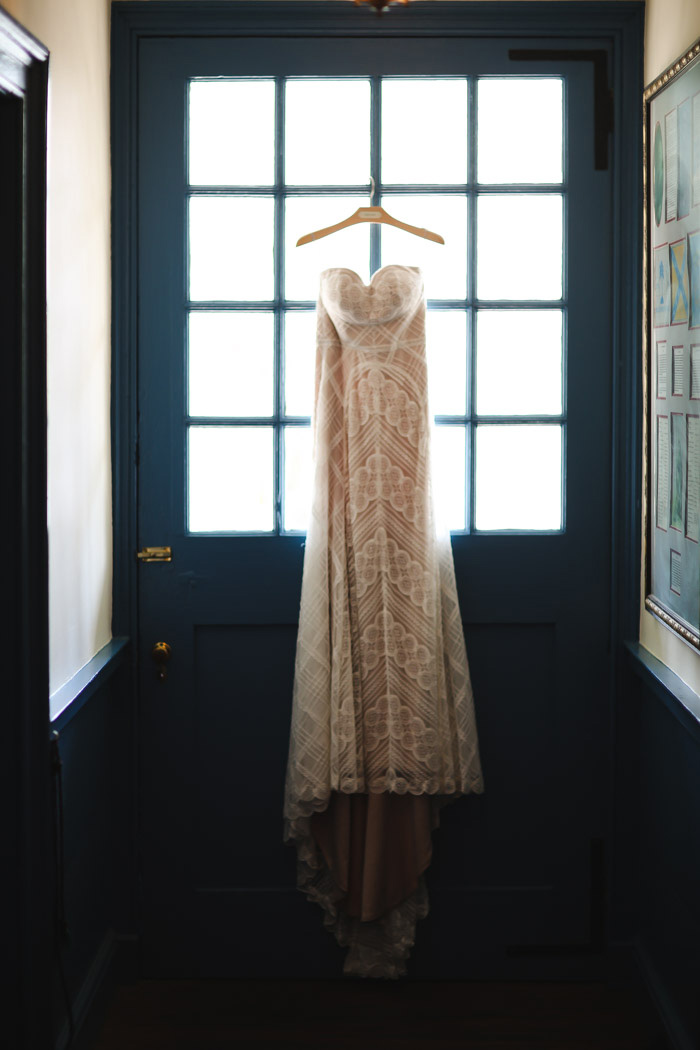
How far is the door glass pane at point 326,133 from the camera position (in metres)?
2.57

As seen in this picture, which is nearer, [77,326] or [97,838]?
[77,326]

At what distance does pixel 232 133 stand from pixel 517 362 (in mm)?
866

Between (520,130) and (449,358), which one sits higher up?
(520,130)

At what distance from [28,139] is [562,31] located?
1340mm

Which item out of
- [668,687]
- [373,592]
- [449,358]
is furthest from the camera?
[449,358]

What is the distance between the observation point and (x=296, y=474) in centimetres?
263

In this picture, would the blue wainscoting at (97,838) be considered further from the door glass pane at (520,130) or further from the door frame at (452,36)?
the door glass pane at (520,130)

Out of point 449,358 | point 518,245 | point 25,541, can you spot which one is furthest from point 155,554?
point 518,245

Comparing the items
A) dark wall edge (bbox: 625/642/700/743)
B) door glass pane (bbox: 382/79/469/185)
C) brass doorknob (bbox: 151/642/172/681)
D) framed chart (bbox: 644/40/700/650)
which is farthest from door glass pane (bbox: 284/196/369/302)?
dark wall edge (bbox: 625/642/700/743)

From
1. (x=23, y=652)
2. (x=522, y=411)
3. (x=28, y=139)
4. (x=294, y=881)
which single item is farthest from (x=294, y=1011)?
(x=28, y=139)

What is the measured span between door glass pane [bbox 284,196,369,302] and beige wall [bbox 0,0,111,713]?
431 mm

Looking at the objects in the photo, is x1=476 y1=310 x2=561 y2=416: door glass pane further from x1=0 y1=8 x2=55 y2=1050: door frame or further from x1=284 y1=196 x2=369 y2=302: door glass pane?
x1=0 y1=8 x2=55 y2=1050: door frame

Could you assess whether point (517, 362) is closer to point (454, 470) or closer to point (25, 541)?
point (454, 470)

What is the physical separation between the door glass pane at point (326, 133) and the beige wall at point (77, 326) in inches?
17.2
